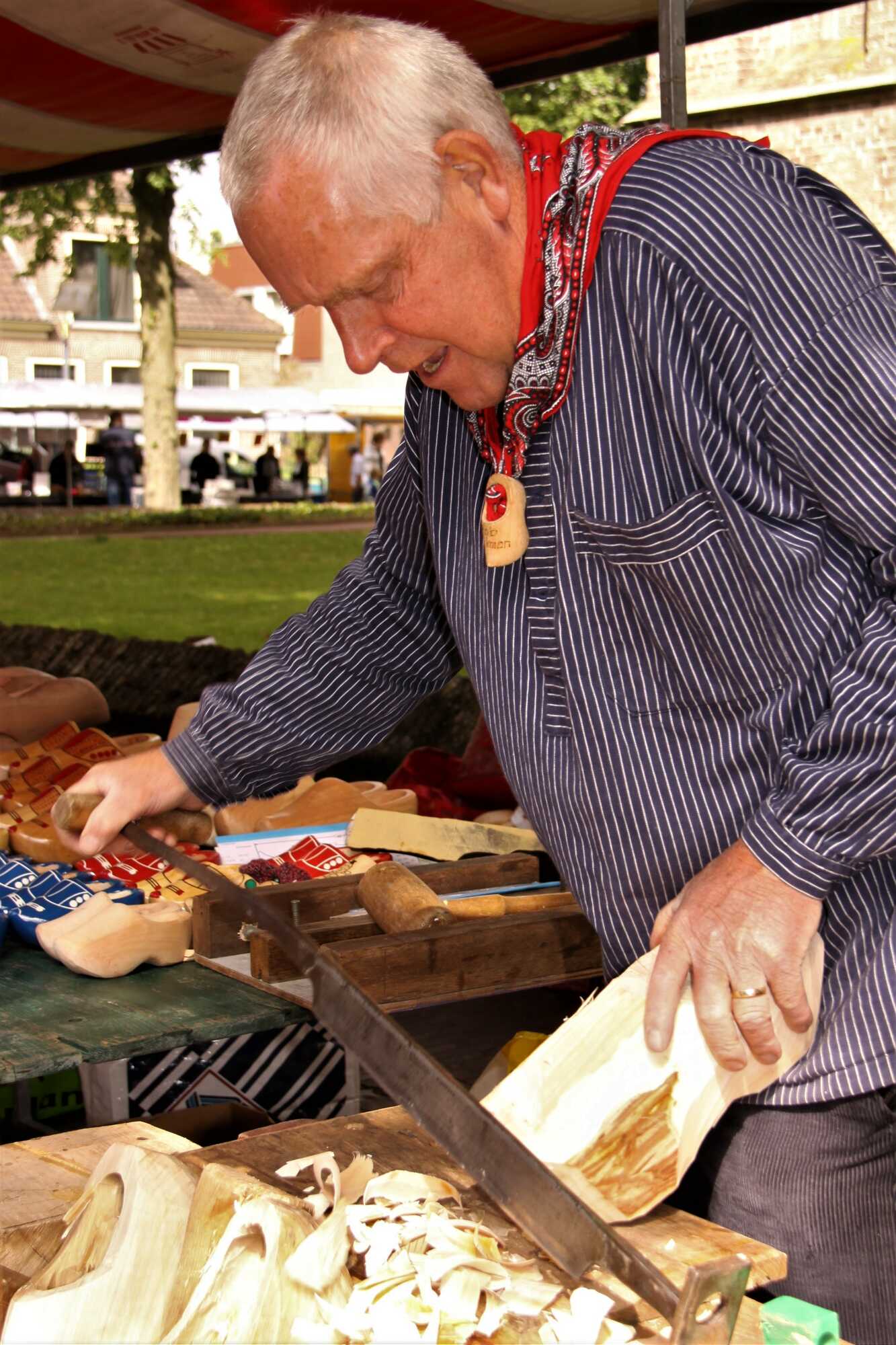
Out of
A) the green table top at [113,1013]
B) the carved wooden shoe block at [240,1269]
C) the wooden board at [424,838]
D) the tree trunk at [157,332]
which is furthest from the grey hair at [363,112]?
the tree trunk at [157,332]

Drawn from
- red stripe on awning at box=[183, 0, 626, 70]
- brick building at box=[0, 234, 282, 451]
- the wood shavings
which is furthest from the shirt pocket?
brick building at box=[0, 234, 282, 451]

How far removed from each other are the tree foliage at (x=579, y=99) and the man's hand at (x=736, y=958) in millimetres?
18835

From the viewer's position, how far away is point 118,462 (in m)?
26.5

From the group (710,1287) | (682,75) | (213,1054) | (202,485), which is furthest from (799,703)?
(202,485)

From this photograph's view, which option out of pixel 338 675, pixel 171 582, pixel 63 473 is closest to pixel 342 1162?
pixel 338 675

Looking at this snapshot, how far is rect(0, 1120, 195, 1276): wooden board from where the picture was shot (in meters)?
1.46

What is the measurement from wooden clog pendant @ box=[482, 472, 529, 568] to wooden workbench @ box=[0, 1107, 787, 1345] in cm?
65

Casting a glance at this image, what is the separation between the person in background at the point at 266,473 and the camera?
100ft

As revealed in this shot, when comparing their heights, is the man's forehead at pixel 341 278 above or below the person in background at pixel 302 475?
below

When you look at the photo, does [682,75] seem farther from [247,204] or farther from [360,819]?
[247,204]

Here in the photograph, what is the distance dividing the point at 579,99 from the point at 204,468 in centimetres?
1208

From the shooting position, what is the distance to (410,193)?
1.48 meters

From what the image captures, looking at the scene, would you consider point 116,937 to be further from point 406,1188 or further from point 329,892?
point 406,1188

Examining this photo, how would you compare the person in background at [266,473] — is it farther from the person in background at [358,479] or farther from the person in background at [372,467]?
the person in background at [372,467]
